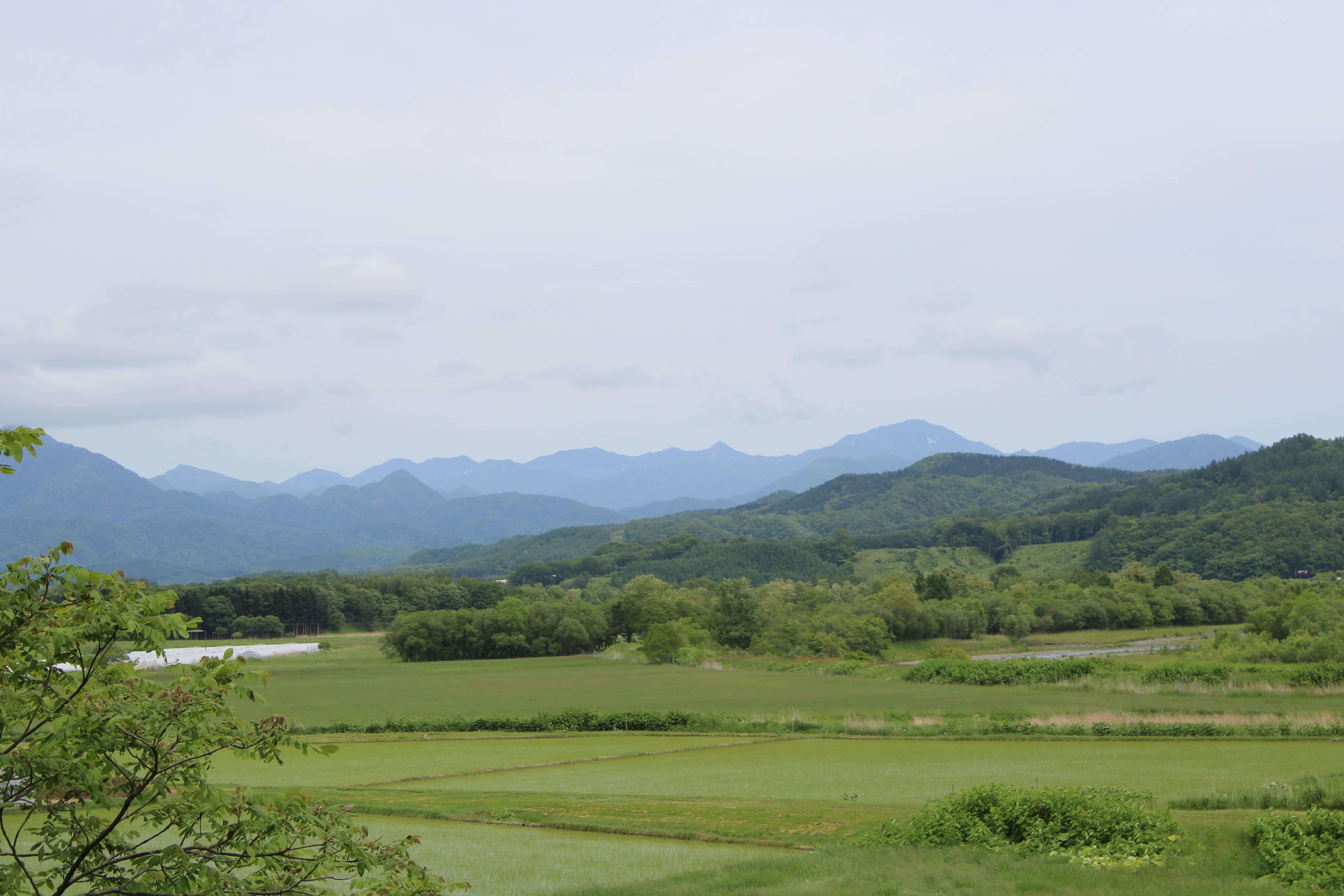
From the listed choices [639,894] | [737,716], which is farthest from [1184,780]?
[737,716]

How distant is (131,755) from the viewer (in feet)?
22.0

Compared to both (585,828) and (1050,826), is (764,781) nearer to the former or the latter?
(585,828)

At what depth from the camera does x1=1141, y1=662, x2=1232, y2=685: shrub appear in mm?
55062

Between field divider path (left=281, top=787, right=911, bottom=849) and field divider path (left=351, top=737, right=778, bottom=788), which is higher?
field divider path (left=281, top=787, right=911, bottom=849)

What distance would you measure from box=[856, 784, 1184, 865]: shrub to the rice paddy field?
52cm

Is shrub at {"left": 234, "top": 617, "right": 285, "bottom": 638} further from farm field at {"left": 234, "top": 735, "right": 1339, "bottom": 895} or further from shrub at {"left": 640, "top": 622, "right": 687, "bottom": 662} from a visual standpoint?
farm field at {"left": 234, "top": 735, "right": 1339, "bottom": 895}

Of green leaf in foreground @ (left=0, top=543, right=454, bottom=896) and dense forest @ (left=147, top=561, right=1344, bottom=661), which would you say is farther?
dense forest @ (left=147, top=561, right=1344, bottom=661)

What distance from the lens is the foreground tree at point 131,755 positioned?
626 centimetres

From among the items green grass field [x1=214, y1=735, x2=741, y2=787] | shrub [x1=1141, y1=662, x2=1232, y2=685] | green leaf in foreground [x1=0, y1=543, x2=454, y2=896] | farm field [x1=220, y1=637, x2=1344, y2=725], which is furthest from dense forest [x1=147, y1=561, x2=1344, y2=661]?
green leaf in foreground [x1=0, y1=543, x2=454, y2=896]

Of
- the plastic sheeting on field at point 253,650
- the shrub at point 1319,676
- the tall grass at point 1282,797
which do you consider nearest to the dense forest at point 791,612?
the plastic sheeting on field at point 253,650

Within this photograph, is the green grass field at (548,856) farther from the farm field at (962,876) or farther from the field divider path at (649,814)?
the farm field at (962,876)

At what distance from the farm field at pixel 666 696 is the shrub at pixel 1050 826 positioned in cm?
2871

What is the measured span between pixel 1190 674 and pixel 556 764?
1622 inches

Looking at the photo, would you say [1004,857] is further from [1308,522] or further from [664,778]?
[1308,522]
